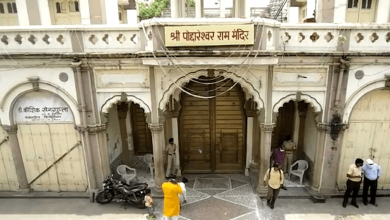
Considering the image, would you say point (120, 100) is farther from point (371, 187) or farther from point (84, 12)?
point (371, 187)

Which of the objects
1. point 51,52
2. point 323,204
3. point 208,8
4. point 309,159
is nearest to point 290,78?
point 309,159

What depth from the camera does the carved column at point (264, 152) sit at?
24.0ft

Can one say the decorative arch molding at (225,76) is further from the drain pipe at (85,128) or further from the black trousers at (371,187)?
the black trousers at (371,187)

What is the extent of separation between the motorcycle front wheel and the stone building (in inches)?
19.9

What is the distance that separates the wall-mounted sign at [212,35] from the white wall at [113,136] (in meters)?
4.05

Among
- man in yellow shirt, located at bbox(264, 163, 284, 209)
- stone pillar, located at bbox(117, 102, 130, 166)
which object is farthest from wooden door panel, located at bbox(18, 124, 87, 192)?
man in yellow shirt, located at bbox(264, 163, 284, 209)

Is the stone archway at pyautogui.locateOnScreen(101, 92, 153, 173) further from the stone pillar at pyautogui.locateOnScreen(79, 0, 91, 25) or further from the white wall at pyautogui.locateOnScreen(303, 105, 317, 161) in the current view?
the white wall at pyautogui.locateOnScreen(303, 105, 317, 161)

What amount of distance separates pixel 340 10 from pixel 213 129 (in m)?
6.37

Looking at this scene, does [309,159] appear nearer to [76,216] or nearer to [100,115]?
[100,115]

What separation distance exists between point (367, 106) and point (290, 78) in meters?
2.36

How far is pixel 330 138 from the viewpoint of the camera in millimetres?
7219

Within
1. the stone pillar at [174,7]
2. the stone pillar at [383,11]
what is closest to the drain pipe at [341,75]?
the stone pillar at [383,11]

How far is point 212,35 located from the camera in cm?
612

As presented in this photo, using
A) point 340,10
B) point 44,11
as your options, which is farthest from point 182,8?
point 340,10
